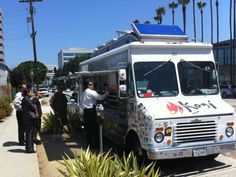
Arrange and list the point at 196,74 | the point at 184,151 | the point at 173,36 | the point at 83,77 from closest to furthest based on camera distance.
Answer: the point at 184,151, the point at 196,74, the point at 173,36, the point at 83,77

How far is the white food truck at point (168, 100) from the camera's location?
7.78m

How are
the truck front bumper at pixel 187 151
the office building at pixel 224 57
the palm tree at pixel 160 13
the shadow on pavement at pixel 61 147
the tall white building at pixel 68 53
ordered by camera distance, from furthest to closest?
the tall white building at pixel 68 53 < the palm tree at pixel 160 13 < the office building at pixel 224 57 < the shadow on pavement at pixel 61 147 < the truck front bumper at pixel 187 151

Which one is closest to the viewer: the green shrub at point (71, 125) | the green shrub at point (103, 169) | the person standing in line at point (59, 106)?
the green shrub at point (103, 169)

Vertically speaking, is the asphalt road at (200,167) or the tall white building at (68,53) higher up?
the tall white building at (68,53)

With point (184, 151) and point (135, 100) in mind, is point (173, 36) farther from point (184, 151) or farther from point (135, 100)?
point (184, 151)

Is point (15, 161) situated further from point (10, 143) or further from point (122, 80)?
point (122, 80)

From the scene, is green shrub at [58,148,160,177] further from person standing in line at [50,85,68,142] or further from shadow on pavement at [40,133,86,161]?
person standing in line at [50,85,68,142]

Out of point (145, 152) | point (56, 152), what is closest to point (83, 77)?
point (56, 152)

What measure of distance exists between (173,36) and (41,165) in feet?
14.4

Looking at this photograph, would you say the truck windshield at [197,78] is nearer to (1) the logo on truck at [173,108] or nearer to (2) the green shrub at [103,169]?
(1) the logo on truck at [173,108]

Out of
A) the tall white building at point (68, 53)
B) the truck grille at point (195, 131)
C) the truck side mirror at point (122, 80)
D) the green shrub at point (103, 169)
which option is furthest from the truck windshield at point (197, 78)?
the tall white building at point (68, 53)

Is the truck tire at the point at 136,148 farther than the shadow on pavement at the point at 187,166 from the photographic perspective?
No

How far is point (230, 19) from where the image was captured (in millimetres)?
57531

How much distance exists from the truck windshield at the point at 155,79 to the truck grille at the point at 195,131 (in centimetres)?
96
